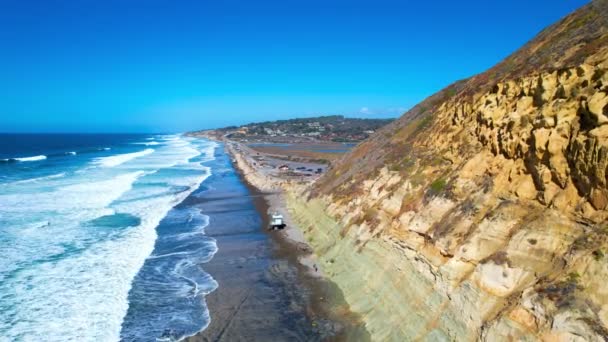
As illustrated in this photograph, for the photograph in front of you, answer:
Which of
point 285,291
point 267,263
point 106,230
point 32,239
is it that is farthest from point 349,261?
point 32,239

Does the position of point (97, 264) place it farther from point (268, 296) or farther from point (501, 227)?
point (501, 227)

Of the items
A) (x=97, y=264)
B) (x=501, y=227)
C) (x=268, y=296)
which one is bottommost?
(x=268, y=296)

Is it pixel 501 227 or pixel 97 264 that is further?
pixel 97 264

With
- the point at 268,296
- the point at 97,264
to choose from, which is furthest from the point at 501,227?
the point at 97,264

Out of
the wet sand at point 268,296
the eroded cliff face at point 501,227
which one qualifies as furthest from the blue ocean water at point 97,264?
the eroded cliff face at point 501,227

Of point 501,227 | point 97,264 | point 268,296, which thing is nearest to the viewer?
point 501,227

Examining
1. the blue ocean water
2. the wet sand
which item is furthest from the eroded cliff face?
the blue ocean water

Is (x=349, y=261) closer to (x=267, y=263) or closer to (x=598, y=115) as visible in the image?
(x=267, y=263)
